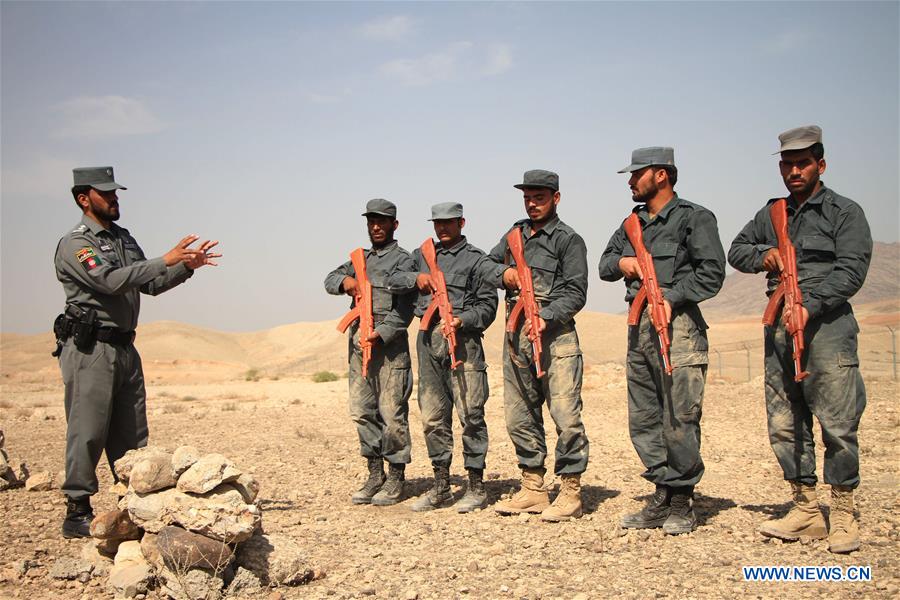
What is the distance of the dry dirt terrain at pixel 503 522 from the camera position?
14.7 feet

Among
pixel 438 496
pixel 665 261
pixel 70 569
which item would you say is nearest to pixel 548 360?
pixel 665 261

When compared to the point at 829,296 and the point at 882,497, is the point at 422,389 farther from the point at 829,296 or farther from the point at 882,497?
the point at 882,497

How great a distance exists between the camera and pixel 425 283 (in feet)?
21.7

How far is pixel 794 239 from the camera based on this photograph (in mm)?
5180

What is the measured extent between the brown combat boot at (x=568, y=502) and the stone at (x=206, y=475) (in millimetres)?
2543

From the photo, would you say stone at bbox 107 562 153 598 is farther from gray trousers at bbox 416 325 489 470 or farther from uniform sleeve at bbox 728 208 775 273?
uniform sleeve at bbox 728 208 775 273

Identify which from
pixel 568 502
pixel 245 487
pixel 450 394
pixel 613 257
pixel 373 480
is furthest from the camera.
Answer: pixel 373 480

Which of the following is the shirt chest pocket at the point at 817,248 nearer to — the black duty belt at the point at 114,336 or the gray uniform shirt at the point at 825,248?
the gray uniform shirt at the point at 825,248

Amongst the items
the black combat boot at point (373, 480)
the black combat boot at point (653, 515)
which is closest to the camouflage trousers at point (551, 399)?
the black combat boot at point (653, 515)

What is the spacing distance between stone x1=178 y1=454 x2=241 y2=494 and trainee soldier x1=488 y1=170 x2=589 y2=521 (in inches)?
94.1

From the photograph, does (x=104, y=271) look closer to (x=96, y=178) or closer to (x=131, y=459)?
(x=96, y=178)

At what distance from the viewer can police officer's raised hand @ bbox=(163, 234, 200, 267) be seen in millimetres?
5438

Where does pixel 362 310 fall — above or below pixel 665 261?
below

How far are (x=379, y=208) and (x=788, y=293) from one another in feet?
11.6
